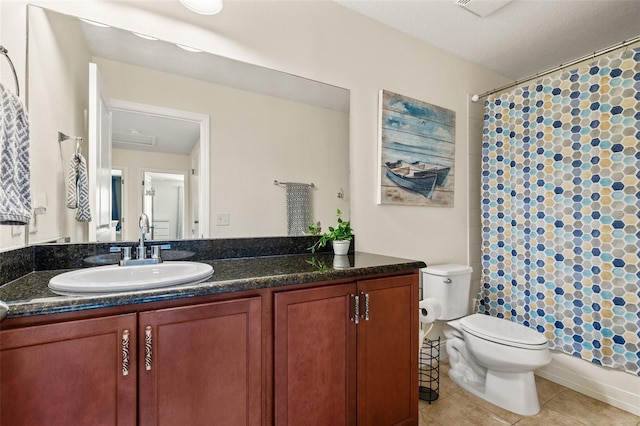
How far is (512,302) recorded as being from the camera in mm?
2328

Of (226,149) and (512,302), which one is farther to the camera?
(512,302)

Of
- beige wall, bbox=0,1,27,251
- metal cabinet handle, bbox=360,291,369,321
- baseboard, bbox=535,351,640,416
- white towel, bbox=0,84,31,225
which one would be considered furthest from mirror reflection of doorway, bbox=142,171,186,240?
baseboard, bbox=535,351,640,416

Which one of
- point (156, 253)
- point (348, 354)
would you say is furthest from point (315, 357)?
point (156, 253)

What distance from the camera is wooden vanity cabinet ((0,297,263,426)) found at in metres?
0.78

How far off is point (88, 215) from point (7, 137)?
0.55 meters

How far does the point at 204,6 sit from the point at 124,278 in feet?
4.22

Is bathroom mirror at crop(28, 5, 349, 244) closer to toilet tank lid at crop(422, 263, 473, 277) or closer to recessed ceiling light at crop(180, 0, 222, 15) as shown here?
recessed ceiling light at crop(180, 0, 222, 15)

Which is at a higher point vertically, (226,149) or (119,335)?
(226,149)

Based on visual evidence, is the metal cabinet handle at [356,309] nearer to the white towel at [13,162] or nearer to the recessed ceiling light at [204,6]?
the white towel at [13,162]

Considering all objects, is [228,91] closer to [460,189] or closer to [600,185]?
[460,189]

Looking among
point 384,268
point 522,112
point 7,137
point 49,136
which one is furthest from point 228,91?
point 522,112

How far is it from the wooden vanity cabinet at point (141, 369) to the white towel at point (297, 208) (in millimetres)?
732

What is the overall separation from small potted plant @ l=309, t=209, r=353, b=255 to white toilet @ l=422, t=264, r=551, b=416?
787 millimetres

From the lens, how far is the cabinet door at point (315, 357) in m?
1.14
